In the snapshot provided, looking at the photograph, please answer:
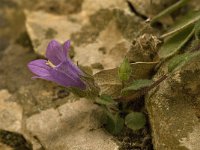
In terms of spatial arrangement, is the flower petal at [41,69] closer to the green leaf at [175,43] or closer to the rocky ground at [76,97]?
the rocky ground at [76,97]

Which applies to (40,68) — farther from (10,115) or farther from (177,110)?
(177,110)

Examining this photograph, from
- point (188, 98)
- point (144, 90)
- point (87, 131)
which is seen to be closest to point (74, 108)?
point (87, 131)

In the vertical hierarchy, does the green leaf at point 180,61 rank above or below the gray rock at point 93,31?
below

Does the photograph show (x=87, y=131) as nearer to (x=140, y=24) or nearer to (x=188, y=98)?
(x=188, y=98)

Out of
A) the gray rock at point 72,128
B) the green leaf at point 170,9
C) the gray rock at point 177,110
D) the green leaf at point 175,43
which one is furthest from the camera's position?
the green leaf at point 170,9

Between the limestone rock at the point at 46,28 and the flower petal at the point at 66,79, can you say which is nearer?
the flower petal at the point at 66,79

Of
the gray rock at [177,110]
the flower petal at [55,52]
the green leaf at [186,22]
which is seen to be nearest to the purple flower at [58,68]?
the flower petal at [55,52]

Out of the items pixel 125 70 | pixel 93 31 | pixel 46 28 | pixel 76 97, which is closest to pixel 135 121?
pixel 125 70
